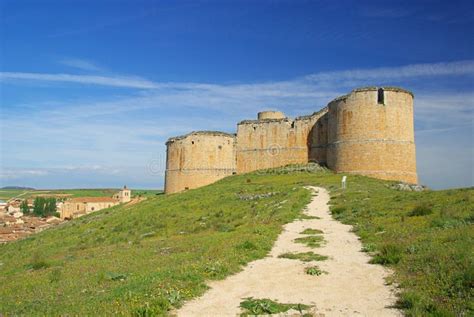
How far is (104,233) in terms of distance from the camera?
26516 millimetres

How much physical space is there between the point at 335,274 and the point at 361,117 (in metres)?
33.1

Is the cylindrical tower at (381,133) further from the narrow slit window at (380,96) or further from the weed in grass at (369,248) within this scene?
the weed in grass at (369,248)

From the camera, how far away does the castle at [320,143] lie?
39375 millimetres

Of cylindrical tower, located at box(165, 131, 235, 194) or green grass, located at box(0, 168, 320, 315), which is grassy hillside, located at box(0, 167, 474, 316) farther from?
cylindrical tower, located at box(165, 131, 235, 194)

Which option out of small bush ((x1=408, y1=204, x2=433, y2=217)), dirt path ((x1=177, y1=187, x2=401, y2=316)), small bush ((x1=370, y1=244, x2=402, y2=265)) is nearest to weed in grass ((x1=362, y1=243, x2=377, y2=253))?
dirt path ((x1=177, y1=187, x2=401, y2=316))

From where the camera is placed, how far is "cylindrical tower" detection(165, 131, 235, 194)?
50.6m

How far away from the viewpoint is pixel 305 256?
11.0m

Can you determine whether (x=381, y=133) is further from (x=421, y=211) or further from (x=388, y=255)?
(x=388, y=255)

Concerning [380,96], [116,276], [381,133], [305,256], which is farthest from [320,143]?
[116,276]

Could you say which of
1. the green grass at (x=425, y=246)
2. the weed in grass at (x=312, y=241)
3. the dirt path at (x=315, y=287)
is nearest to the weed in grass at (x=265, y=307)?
the dirt path at (x=315, y=287)

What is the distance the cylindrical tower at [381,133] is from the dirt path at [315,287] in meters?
29.0

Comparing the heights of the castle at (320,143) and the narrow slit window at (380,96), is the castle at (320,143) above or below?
below

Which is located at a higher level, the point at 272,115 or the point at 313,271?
the point at 272,115

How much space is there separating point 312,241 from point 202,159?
38237 mm
